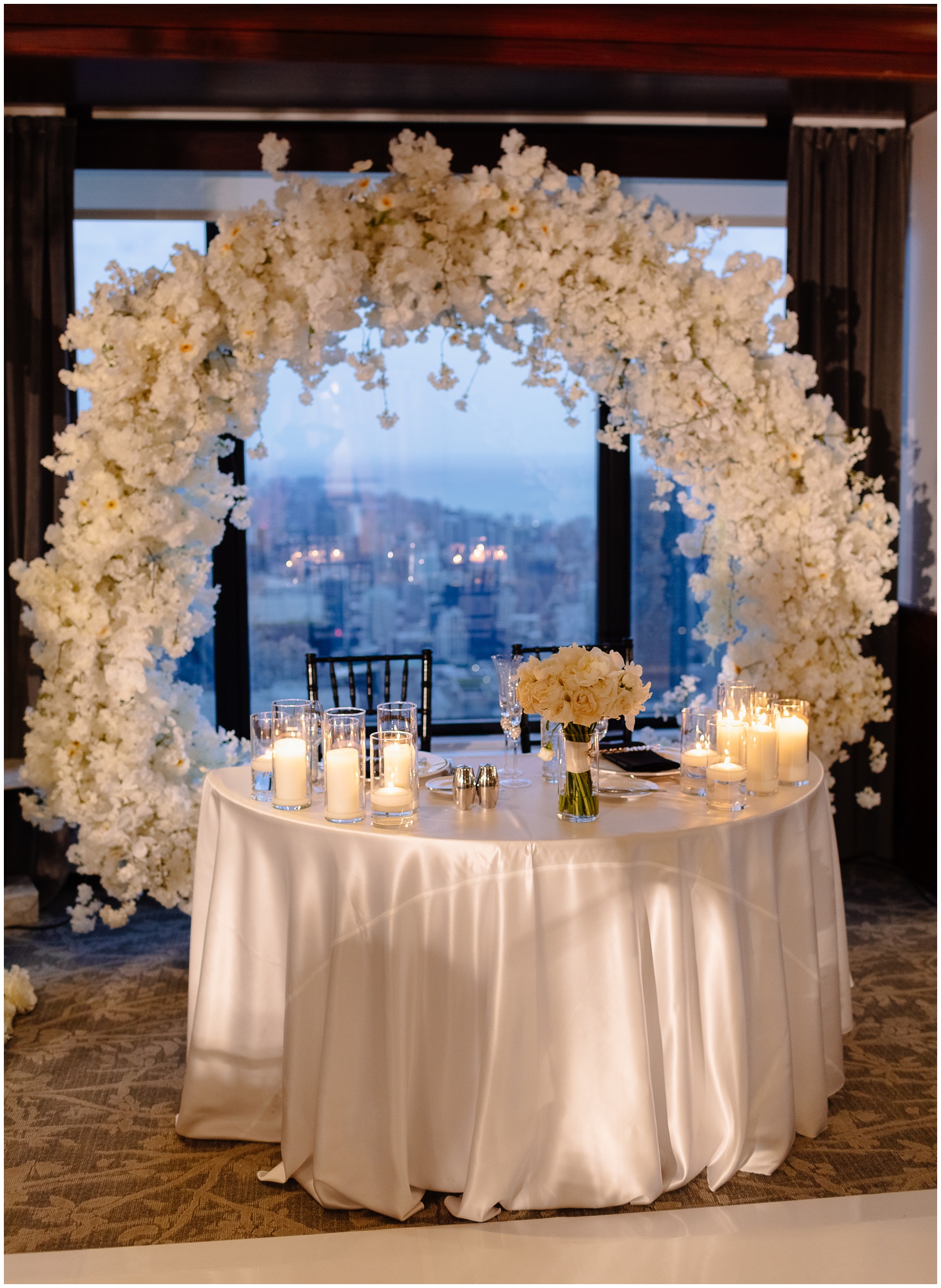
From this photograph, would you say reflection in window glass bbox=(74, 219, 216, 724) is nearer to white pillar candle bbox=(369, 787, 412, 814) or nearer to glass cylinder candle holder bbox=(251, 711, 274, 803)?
glass cylinder candle holder bbox=(251, 711, 274, 803)

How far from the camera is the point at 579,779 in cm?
280

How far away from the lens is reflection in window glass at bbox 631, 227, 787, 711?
5.71 metres

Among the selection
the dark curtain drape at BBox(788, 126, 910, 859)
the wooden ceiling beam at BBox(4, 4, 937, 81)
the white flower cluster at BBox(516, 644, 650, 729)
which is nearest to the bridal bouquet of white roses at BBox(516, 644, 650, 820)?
the white flower cluster at BBox(516, 644, 650, 729)

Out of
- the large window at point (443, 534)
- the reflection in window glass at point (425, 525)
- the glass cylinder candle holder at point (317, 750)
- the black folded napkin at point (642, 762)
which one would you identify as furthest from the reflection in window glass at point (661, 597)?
the glass cylinder candle holder at point (317, 750)

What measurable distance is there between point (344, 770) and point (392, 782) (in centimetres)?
12

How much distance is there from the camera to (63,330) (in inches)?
192

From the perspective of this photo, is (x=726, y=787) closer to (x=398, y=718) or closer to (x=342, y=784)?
(x=398, y=718)

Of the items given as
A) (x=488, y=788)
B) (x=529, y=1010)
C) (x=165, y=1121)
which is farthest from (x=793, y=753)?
(x=165, y=1121)

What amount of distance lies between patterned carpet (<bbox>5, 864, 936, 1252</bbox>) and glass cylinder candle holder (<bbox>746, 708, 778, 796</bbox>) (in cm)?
95

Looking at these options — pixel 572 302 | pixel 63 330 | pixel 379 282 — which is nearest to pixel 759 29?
pixel 572 302

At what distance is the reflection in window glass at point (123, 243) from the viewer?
5152 millimetres

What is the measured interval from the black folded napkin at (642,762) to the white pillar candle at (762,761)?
0.97 feet

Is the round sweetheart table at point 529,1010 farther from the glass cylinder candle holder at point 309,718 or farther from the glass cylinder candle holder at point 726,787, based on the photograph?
the glass cylinder candle holder at point 309,718

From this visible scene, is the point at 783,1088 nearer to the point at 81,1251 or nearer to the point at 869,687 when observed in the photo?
the point at 81,1251
